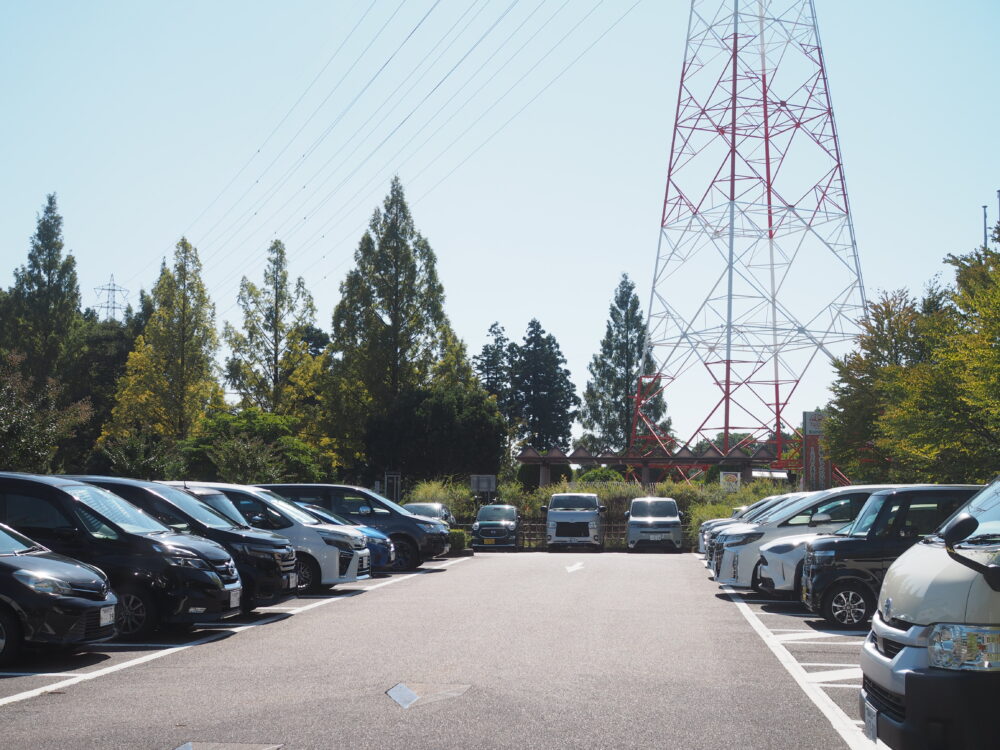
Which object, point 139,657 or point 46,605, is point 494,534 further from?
point 46,605

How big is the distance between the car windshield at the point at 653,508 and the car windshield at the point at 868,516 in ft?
71.8

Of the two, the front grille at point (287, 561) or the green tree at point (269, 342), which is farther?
the green tree at point (269, 342)

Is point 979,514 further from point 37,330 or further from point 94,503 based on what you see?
point 37,330

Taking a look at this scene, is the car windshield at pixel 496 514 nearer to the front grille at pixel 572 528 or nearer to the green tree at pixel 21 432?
the front grille at pixel 572 528

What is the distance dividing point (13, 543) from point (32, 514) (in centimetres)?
129

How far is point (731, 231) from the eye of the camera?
4281cm

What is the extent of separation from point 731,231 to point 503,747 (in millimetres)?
38219

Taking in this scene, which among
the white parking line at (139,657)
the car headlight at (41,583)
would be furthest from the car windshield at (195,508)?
the car headlight at (41,583)

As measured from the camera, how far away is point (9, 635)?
9.66 meters

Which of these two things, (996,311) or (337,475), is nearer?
(996,311)

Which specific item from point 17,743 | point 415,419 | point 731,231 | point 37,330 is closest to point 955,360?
point 17,743

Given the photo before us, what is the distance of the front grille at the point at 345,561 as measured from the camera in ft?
57.8

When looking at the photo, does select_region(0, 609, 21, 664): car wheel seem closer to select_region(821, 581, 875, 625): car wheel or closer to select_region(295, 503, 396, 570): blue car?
select_region(821, 581, 875, 625): car wheel

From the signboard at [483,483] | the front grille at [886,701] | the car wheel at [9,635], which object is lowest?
the car wheel at [9,635]
